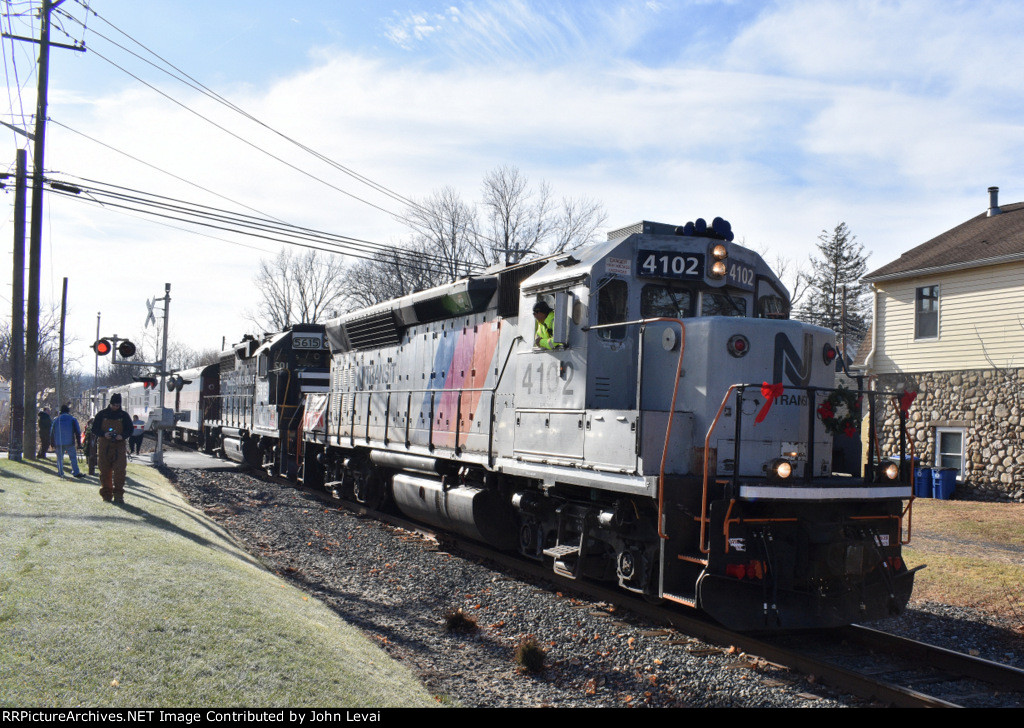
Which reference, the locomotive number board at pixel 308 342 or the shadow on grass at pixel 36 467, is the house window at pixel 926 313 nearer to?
the locomotive number board at pixel 308 342

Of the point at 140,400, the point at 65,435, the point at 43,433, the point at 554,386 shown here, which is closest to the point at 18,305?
the point at 65,435

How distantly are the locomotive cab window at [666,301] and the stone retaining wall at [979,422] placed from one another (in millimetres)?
12049

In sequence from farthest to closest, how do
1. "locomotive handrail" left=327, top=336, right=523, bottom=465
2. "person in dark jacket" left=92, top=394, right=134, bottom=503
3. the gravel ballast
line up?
1. "person in dark jacket" left=92, top=394, right=134, bottom=503
2. "locomotive handrail" left=327, top=336, right=523, bottom=465
3. the gravel ballast

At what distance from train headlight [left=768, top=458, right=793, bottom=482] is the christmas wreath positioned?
739mm

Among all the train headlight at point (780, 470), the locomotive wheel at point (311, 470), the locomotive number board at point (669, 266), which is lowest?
the locomotive wheel at point (311, 470)

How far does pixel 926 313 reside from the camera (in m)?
20.9

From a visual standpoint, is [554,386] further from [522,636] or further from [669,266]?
[522,636]

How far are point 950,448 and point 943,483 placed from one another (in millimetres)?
1266

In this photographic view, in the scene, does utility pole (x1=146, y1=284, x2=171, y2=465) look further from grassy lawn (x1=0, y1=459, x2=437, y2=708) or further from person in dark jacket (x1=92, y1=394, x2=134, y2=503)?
grassy lawn (x1=0, y1=459, x2=437, y2=708)

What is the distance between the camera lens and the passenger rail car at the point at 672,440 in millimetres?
6555

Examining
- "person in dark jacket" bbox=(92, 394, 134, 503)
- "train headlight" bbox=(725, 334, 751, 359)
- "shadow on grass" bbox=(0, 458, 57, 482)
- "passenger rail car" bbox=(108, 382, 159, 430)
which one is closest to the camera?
"train headlight" bbox=(725, 334, 751, 359)

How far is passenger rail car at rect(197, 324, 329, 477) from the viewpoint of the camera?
1927 centimetres

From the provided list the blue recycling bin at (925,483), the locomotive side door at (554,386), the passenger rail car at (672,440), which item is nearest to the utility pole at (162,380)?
the passenger rail car at (672,440)

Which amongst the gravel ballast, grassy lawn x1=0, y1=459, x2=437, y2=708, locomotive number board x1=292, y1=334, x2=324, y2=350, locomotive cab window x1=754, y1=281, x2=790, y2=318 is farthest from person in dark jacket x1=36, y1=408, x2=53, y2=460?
locomotive cab window x1=754, y1=281, x2=790, y2=318
